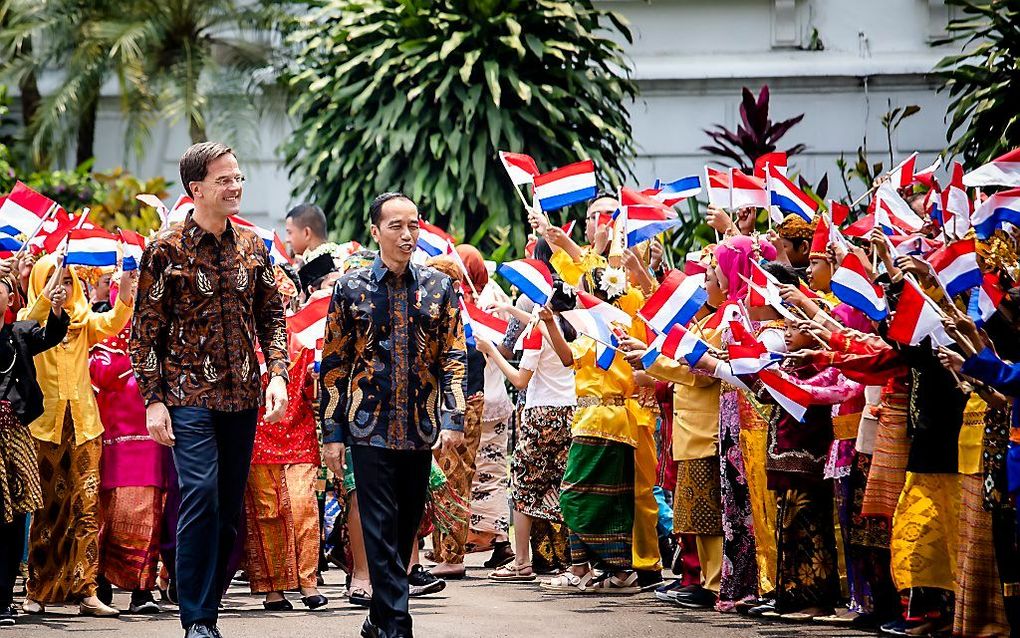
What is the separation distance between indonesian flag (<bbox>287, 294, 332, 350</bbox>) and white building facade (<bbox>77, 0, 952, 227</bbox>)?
8997mm

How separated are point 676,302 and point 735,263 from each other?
46 cm

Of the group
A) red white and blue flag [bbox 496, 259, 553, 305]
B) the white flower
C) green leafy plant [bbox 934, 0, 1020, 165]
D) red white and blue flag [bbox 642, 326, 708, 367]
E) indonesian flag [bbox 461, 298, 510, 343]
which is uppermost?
green leafy plant [bbox 934, 0, 1020, 165]

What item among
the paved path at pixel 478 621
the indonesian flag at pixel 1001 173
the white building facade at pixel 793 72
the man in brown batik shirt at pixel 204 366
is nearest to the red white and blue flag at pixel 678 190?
the paved path at pixel 478 621

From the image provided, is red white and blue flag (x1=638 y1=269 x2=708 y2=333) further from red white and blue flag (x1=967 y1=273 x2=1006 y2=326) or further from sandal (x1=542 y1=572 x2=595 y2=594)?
sandal (x1=542 y1=572 x2=595 y2=594)

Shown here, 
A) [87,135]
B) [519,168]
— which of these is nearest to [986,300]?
[519,168]

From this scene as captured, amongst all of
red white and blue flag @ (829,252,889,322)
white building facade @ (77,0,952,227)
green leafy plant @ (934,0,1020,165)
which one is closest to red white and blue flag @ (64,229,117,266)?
red white and blue flag @ (829,252,889,322)

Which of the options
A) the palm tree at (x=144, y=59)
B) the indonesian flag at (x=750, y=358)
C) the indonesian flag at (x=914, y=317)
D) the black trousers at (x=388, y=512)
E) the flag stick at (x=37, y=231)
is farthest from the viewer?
the palm tree at (x=144, y=59)

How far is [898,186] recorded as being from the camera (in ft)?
28.8

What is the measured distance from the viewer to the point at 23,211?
8719mm

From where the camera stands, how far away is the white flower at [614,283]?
9.68 meters

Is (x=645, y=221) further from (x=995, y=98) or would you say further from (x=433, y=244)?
(x=995, y=98)

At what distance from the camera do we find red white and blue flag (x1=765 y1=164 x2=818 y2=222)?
9.25 m

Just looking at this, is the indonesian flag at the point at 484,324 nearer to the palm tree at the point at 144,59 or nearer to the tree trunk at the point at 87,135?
the palm tree at the point at 144,59

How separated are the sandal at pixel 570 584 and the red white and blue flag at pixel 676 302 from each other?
6.79 feet
